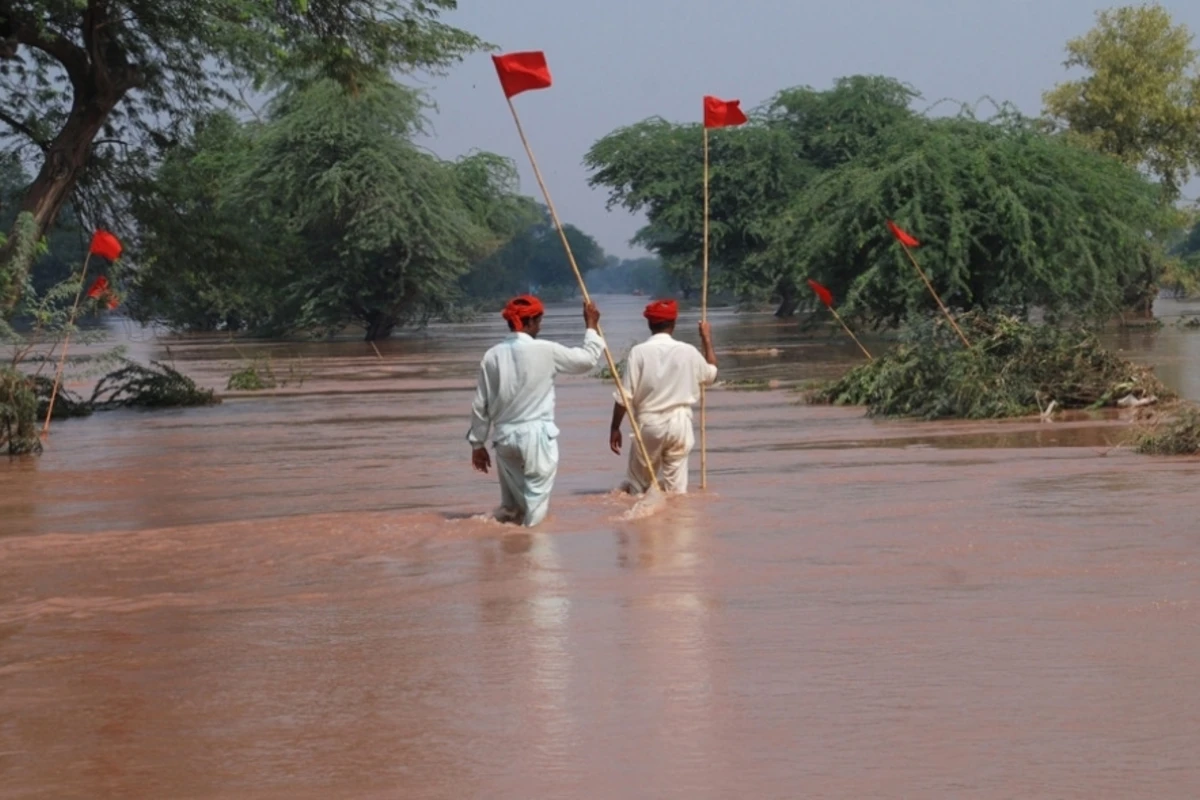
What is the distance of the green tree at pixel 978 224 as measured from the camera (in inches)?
1299

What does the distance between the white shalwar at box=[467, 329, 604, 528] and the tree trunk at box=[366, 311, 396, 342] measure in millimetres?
46314

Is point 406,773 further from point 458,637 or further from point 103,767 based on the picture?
point 458,637

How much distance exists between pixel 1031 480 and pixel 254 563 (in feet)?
18.4

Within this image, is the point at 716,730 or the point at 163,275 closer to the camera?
the point at 716,730

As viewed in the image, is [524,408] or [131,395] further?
[131,395]

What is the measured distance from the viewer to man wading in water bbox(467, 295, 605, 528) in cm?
1084

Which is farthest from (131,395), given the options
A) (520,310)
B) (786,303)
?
(786,303)

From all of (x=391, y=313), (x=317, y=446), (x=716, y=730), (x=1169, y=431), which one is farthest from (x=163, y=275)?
(x=391, y=313)

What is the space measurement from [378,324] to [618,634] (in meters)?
50.1

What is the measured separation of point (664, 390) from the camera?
471 inches

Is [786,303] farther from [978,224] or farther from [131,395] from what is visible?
[131,395]

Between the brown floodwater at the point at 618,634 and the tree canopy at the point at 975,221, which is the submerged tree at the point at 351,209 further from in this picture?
the brown floodwater at the point at 618,634

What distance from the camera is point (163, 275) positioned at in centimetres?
2728

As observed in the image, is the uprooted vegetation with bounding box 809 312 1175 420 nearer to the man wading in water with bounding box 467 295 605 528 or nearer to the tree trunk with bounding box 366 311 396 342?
the man wading in water with bounding box 467 295 605 528
